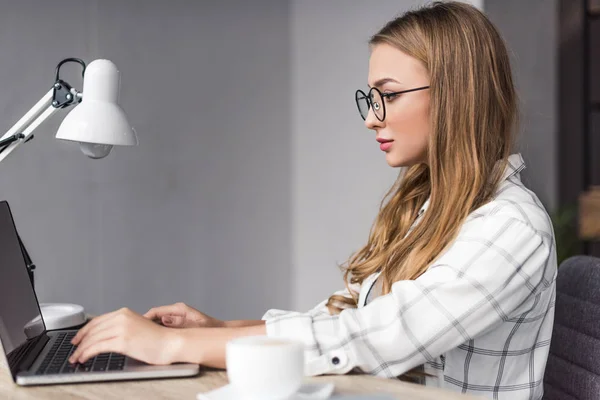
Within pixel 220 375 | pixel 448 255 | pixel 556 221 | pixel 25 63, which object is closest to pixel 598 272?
pixel 448 255

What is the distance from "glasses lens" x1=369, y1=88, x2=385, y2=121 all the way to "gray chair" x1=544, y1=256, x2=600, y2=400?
471 millimetres

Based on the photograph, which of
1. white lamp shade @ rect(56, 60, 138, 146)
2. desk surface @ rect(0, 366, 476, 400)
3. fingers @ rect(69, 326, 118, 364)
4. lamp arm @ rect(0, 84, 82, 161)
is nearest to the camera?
desk surface @ rect(0, 366, 476, 400)

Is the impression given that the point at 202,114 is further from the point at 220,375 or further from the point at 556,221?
the point at 220,375

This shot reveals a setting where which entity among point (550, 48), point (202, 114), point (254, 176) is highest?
point (550, 48)

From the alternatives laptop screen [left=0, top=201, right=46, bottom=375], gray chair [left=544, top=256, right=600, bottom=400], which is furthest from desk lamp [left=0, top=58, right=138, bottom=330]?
gray chair [left=544, top=256, right=600, bottom=400]

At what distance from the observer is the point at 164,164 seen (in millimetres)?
2803

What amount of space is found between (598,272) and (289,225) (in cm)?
203

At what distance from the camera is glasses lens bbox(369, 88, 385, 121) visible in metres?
1.33

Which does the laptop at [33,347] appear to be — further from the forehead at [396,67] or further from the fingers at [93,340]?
the forehead at [396,67]

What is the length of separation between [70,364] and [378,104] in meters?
0.68

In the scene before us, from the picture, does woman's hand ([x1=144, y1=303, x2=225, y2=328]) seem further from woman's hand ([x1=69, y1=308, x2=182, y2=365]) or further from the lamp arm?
the lamp arm

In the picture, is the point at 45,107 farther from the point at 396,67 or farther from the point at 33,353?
the point at 396,67

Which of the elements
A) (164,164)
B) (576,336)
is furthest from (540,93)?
(576,336)

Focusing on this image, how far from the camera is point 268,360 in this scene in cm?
81
